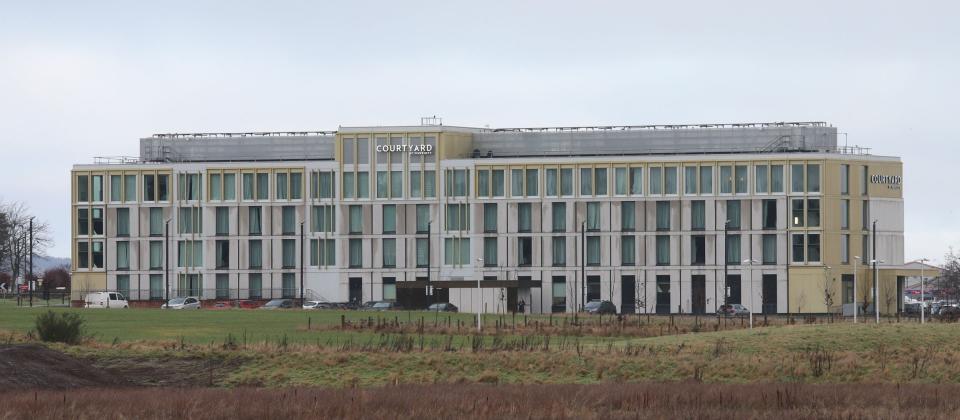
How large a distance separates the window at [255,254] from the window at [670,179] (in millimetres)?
37397

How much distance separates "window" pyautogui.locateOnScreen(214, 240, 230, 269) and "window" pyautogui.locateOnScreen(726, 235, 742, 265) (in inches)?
1795

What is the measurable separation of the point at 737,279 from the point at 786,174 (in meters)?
9.91

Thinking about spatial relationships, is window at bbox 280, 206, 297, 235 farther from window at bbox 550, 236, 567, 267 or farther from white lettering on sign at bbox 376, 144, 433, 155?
window at bbox 550, 236, 567, 267

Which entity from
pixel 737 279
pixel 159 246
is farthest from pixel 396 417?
pixel 159 246

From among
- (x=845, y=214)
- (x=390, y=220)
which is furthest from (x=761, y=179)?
(x=390, y=220)

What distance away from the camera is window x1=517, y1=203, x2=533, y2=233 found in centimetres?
15250

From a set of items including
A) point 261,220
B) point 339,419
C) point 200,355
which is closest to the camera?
point 339,419

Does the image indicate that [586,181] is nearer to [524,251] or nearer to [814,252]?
[524,251]

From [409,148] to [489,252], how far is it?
1177 centimetres

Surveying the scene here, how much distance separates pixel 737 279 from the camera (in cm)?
14812

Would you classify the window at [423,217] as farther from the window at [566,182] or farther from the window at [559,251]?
the window at [566,182]

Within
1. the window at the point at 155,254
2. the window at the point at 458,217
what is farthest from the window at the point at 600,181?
the window at the point at 155,254

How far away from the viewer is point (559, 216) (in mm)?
152125

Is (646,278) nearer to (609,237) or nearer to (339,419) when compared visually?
(609,237)
